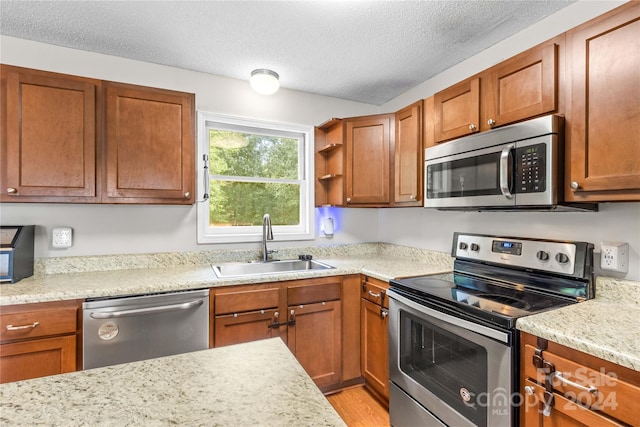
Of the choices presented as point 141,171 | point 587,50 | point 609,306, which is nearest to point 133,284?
point 141,171

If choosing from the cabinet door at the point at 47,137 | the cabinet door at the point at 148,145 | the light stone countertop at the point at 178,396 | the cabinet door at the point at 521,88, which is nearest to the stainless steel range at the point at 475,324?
the cabinet door at the point at 521,88

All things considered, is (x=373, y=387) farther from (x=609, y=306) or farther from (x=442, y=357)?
(x=609, y=306)

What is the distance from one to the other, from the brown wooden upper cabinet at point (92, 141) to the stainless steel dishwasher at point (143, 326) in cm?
67

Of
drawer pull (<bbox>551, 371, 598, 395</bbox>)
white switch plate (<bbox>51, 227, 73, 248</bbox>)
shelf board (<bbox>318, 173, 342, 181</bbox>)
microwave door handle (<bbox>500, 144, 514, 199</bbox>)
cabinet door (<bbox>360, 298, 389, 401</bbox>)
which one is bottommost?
cabinet door (<bbox>360, 298, 389, 401</bbox>)

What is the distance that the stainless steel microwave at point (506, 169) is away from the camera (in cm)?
140

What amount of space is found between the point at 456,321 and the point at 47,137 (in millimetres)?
2452

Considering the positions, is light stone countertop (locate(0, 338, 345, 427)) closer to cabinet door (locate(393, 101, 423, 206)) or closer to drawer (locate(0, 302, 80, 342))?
drawer (locate(0, 302, 80, 342))

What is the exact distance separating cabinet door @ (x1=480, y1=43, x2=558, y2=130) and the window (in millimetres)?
1580

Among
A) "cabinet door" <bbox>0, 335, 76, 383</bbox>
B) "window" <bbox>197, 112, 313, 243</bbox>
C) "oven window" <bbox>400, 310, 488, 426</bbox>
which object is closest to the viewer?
"oven window" <bbox>400, 310, 488, 426</bbox>

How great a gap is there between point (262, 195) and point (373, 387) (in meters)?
1.79

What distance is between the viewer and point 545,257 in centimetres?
164

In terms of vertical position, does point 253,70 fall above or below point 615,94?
above

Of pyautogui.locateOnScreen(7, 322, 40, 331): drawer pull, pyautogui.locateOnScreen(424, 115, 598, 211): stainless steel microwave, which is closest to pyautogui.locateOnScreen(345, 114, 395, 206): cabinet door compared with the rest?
pyautogui.locateOnScreen(424, 115, 598, 211): stainless steel microwave

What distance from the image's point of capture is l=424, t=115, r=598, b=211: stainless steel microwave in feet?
4.61
